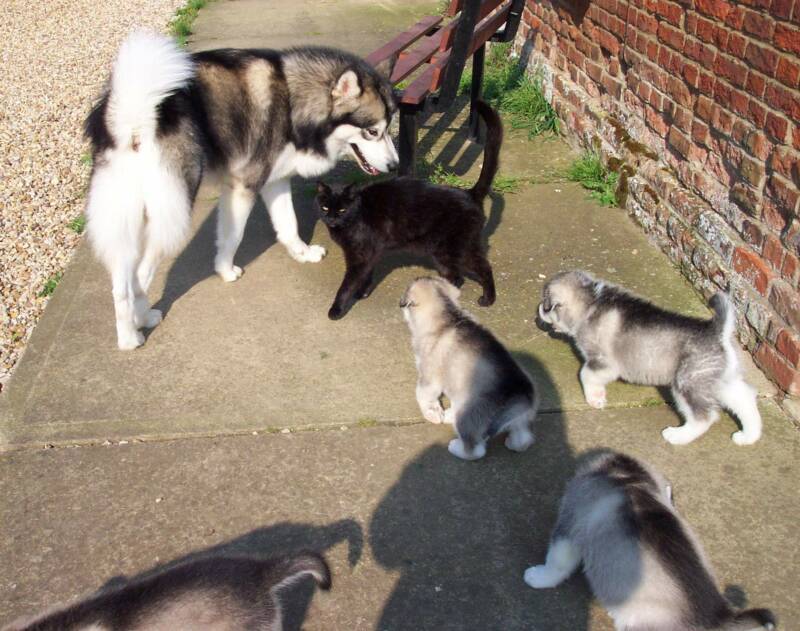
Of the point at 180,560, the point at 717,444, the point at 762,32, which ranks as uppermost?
the point at 762,32

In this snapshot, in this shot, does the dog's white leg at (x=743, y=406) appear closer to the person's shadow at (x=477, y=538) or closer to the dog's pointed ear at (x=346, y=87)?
the person's shadow at (x=477, y=538)

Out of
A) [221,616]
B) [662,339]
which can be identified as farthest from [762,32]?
[221,616]

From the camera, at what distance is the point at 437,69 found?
18.6 feet

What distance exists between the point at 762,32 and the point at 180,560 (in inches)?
156

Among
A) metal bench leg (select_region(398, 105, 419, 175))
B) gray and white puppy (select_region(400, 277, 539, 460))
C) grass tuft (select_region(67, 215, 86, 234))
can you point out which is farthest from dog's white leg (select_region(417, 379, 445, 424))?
grass tuft (select_region(67, 215, 86, 234))

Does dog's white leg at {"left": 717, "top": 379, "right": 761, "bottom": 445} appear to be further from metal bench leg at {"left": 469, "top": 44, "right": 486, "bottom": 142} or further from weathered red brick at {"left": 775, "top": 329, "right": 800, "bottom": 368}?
metal bench leg at {"left": 469, "top": 44, "right": 486, "bottom": 142}

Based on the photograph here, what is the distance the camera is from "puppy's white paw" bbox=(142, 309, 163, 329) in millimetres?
4637

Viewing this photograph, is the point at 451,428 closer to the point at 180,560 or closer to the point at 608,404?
the point at 608,404

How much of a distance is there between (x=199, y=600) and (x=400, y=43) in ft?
17.0

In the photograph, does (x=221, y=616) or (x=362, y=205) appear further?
(x=362, y=205)

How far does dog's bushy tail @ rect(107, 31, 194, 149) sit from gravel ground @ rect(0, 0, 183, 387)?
1766 mm

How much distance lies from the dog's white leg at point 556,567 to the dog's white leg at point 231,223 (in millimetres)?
2983

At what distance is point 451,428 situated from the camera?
383 centimetres

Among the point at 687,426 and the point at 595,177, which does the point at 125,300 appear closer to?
the point at 687,426
